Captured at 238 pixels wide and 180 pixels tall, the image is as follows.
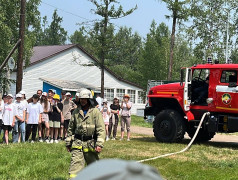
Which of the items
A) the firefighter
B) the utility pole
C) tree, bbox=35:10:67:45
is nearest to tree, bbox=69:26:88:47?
tree, bbox=35:10:67:45

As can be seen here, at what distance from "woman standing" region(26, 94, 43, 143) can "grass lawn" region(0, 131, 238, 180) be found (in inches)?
62.0

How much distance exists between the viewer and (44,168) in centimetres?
845

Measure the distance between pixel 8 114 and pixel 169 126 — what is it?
525cm

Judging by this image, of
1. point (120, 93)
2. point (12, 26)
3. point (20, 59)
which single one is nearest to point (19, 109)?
point (20, 59)

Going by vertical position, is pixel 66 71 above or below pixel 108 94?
above

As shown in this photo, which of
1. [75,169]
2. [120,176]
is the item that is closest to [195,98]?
[75,169]

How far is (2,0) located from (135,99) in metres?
18.5

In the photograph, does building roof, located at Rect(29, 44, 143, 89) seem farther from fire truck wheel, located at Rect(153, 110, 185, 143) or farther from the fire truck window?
the fire truck window

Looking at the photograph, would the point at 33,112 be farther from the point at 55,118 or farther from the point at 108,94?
the point at 108,94

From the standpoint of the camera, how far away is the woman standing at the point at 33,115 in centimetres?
1323

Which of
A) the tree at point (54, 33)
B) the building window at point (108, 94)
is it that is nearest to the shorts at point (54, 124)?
the building window at point (108, 94)

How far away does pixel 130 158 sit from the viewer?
33.2 ft

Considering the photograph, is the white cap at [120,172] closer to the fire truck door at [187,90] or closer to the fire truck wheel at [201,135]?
the fire truck door at [187,90]

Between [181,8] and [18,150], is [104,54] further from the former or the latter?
[18,150]
